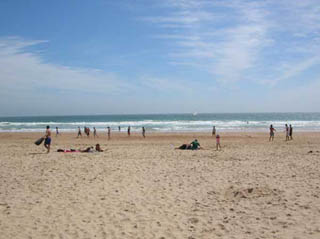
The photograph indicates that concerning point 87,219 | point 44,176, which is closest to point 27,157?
point 44,176

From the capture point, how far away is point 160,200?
743 centimetres

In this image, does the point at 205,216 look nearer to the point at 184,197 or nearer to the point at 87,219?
the point at 184,197

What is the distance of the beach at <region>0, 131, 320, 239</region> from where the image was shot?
568 cm

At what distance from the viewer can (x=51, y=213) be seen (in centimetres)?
659

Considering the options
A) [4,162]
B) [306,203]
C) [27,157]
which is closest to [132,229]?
[306,203]

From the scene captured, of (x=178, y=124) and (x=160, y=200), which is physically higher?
(x=178, y=124)

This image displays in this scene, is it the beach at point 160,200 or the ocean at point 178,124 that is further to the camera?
the ocean at point 178,124

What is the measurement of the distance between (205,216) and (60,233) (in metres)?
3.02

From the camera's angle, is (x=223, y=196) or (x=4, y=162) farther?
(x=4, y=162)

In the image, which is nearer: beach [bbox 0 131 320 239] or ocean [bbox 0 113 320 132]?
beach [bbox 0 131 320 239]

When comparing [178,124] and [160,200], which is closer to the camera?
[160,200]

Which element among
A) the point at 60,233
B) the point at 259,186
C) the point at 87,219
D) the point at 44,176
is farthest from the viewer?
the point at 44,176

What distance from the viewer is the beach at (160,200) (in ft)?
18.6

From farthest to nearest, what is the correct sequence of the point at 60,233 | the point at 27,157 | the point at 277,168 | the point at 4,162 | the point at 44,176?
the point at 27,157 < the point at 4,162 < the point at 277,168 < the point at 44,176 < the point at 60,233
